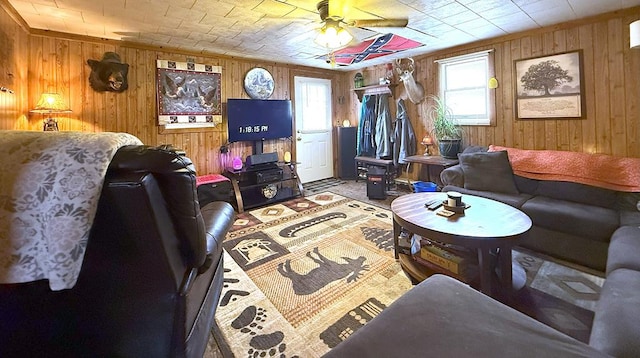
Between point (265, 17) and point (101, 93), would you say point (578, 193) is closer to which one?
point (265, 17)

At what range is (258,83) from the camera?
184 inches

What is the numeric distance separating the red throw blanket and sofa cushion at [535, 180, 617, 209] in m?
0.04

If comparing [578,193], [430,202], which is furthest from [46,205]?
[578,193]

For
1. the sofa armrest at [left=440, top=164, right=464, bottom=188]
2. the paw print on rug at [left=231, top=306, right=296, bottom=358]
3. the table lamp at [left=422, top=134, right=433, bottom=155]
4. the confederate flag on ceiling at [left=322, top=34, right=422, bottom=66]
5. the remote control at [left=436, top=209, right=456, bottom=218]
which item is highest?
the confederate flag on ceiling at [left=322, top=34, right=422, bottom=66]

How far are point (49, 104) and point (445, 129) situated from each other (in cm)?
470

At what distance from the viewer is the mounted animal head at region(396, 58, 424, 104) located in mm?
4449

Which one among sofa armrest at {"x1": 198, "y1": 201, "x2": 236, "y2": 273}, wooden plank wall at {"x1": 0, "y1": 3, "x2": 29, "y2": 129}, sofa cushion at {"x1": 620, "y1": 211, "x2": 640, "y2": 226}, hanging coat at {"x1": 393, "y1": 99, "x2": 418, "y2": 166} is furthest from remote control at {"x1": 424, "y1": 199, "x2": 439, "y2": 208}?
wooden plank wall at {"x1": 0, "y1": 3, "x2": 29, "y2": 129}

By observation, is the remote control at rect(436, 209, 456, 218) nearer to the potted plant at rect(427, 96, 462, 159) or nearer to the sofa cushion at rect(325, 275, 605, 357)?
the sofa cushion at rect(325, 275, 605, 357)

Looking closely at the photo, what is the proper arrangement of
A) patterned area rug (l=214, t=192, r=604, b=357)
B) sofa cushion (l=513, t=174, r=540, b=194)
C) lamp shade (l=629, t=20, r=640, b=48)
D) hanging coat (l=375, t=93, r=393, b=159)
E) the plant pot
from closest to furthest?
patterned area rug (l=214, t=192, r=604, b=357), lamp shade (l=629, t=20, r=640, b=48), sofa cushion (l=513, t=174, r=540, b=194), the plant pot, hanging coat (l=375, t=93, r=393, b=159)

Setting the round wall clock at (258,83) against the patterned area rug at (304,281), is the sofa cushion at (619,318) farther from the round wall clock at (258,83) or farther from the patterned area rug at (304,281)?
the round wall clock at (258,83)

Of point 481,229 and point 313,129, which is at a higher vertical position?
point 313,129

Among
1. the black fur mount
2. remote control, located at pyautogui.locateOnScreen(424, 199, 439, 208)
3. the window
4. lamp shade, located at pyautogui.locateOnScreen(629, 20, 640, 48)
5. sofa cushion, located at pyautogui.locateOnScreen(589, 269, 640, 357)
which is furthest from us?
the window

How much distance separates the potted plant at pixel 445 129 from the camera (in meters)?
4.08

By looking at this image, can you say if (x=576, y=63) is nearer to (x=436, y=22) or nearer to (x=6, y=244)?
(x=436, y=22)
